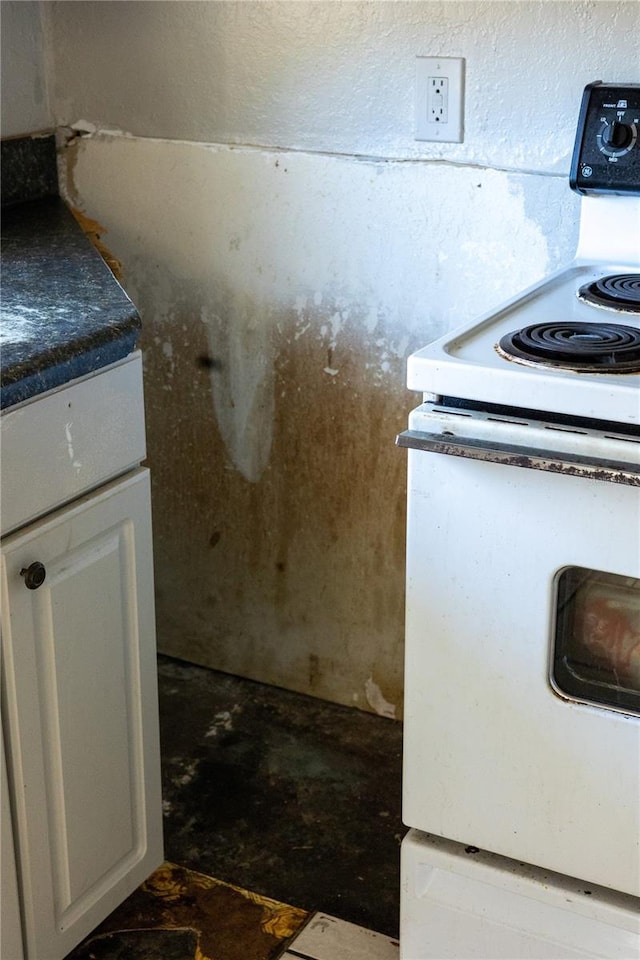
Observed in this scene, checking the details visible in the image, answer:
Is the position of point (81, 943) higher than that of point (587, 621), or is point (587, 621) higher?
point (587, 621)

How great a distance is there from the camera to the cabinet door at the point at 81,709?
1.34m

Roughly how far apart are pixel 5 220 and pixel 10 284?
418 millimetres

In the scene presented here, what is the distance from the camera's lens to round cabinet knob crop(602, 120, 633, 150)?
1589 millimetres

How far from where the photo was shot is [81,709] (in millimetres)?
1440

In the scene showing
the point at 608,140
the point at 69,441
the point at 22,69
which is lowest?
the point at 69,441

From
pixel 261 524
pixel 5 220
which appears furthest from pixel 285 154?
pixel 261 524

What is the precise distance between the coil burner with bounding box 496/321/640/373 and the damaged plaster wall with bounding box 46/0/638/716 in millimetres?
446

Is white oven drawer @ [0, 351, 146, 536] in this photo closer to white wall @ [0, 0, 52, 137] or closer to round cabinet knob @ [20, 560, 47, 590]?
round cabinet knob @ [20, 560, 47, 590]

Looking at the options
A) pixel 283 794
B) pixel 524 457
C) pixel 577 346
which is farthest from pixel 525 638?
pixel 283 794

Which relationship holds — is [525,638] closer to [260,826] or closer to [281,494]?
[260,826]

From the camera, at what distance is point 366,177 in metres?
1.83

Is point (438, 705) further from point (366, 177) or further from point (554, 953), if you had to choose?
point (366, 177)

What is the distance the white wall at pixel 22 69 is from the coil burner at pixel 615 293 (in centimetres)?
108

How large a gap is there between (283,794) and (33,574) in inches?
31.6
